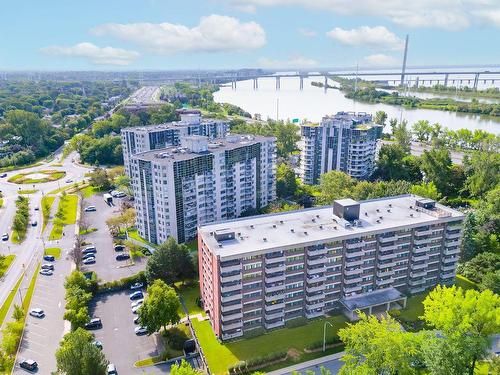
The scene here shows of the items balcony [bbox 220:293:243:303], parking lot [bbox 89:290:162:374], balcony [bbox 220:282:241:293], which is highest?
balcony [bbox 220:282:241:293]

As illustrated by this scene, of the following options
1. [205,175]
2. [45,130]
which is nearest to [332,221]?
[205,175]

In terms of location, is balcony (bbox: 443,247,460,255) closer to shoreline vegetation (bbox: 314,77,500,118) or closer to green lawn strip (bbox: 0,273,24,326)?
green lawn strip (bbox: 0,273,24,326)

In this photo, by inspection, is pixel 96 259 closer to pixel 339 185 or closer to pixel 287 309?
pixel 287 309

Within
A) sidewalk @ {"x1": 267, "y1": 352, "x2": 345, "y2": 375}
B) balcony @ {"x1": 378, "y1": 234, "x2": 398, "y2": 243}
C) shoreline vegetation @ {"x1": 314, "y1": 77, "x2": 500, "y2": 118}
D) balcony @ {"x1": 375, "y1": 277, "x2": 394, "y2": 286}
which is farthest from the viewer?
shoreline vegetation @ {"x1": 314, "y1": 77, "x2": 500, "y2": 118}

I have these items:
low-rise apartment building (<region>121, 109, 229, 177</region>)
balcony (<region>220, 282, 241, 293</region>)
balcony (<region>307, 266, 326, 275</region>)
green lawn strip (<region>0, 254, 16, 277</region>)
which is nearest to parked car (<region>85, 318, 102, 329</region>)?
balcony (<region>220, 282, 241, 293</region>)

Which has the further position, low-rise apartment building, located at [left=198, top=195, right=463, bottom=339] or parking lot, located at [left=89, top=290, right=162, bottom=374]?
low-rise apartment building, located at [left=198, top=195, right=463, bottom=339]

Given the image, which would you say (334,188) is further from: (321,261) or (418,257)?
(321,261)
